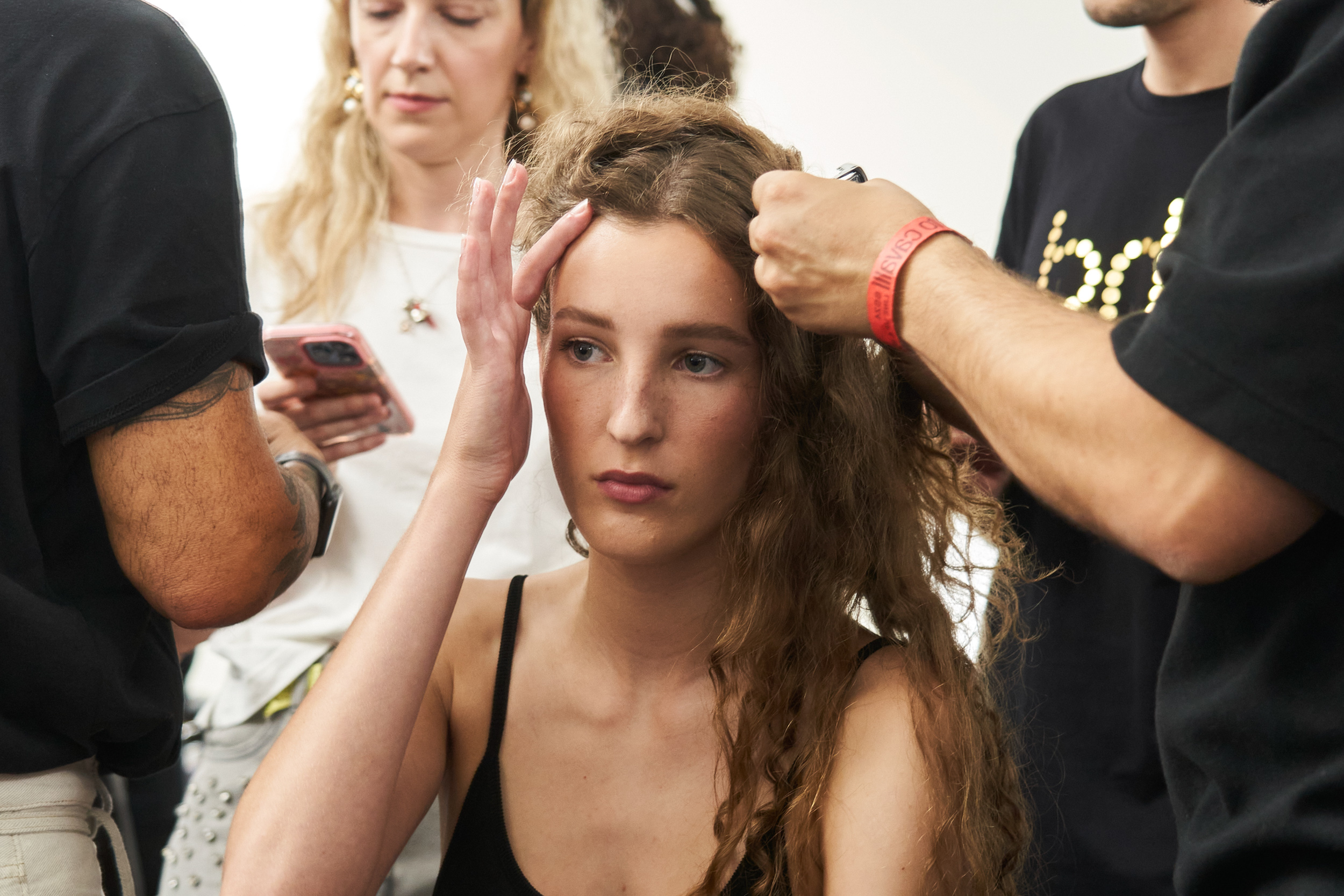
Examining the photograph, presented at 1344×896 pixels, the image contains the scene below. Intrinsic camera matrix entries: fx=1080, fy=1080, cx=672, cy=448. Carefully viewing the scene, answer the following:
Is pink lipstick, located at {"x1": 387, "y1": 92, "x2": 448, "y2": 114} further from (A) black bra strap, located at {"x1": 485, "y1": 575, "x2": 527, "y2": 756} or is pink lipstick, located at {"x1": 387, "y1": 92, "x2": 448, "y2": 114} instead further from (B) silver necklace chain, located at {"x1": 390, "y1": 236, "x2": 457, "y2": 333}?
(A) black bra strap, located at {"x1": 485, "y1": 575, "x2": 527, "y2": 756}

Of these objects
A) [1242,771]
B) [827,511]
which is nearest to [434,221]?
[827,511]

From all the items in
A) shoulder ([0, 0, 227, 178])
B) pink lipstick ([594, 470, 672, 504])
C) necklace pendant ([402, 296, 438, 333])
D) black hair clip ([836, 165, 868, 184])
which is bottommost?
necklace pendant ([402, 296, 438, 333])

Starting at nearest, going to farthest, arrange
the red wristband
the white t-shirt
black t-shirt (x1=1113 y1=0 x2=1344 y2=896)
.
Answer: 1. black t-shirt (x1=1113 y1=0 x2=1344 y2=896)
2. the red wristband
3. the white t-shirt

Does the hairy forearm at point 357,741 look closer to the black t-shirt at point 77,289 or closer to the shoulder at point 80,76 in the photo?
the black t-shirt at point 77,289

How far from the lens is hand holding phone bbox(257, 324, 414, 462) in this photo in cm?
157

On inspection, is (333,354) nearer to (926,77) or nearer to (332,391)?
(332,391)

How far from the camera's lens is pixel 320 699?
109cm

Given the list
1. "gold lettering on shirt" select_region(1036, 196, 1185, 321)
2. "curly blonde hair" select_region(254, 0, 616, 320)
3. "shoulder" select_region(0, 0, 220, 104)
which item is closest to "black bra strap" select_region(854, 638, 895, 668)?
"gold lettering on shirt" select_region(1036, 196, 1185, 321)

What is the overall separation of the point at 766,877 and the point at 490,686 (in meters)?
0.42

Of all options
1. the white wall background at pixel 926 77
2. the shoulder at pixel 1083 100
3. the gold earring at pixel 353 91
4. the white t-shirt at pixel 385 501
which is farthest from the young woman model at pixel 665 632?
the white wall background at pixel 926 77

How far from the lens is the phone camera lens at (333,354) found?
1.57 meters

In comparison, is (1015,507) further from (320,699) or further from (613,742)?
(320,699)

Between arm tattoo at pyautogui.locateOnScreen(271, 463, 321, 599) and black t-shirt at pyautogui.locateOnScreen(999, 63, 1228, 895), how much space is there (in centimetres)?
103

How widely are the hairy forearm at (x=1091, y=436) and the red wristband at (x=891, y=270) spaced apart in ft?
0.11
